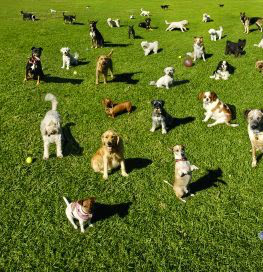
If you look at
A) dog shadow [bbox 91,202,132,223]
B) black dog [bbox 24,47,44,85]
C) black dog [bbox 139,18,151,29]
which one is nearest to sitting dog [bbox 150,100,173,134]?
dog shadow [bbox 91,202,132,223]

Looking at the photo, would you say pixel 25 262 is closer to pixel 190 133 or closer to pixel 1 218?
pixel 1 218

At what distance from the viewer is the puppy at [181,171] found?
8.02m

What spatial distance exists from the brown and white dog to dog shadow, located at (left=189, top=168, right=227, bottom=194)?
279 cm

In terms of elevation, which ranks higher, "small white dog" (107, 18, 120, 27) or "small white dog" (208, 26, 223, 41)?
"small white dog" (208, 26, 223, 41)

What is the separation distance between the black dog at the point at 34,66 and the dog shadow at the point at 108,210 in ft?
30.8

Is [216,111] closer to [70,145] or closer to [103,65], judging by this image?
[70,145]

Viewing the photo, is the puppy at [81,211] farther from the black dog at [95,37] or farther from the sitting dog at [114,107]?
the black dog at [95,37]

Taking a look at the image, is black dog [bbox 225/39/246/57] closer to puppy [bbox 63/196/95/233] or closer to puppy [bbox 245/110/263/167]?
puppy [bbox 245/110/263/167]

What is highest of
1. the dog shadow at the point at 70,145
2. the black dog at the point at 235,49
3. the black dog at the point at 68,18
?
the black dog at the point at 235,49

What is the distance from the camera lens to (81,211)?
24.2ft

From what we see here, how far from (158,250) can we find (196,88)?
949cm

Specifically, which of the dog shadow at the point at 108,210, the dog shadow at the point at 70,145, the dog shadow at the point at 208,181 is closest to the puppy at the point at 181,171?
the dog shadow at the point at 208,181

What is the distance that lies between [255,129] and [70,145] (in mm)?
6049

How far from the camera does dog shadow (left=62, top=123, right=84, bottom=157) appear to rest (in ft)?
35.8
